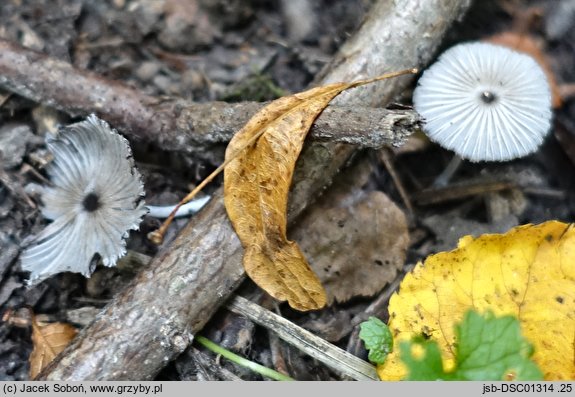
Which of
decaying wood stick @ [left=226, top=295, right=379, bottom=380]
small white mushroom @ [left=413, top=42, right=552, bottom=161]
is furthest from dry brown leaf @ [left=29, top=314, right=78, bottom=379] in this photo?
small white mushroom @ [left=413, top=42, right=552, bottom=161]

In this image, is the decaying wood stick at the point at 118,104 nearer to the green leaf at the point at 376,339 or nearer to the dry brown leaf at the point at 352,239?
the dry brown leaf at the point at 352,239

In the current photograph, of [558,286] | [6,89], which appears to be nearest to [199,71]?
[6,89]

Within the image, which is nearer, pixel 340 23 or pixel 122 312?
pixel 122 312

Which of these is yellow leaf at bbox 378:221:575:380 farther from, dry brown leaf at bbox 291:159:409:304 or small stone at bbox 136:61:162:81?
small stone at bbox 136:61:162:81

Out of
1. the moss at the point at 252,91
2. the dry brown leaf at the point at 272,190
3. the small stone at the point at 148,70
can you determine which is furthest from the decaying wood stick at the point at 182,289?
the small stone at the point at 148,70

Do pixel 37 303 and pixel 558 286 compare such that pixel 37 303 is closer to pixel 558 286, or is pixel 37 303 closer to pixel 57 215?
pixel 57 215
